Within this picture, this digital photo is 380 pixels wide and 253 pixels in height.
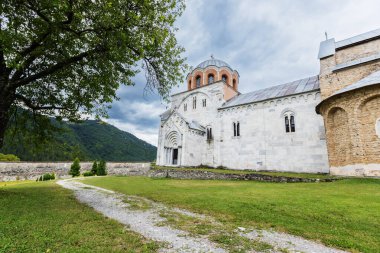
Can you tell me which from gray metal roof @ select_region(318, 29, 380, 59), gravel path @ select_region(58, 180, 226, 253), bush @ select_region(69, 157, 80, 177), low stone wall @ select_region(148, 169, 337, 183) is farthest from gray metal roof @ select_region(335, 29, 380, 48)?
bush @ select_region(69, 157, 80, 177)

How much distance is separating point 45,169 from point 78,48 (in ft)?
84.6

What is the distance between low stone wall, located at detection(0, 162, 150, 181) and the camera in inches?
997

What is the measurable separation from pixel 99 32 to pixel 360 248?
895 cm

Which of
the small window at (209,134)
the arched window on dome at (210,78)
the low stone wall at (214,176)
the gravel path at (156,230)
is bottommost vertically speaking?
the gravel path at (156,230)

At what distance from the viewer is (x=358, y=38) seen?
1731 centimetres

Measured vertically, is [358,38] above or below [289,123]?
above

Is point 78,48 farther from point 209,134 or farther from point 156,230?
point 209,134

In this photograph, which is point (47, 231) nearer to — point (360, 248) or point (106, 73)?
point (360, 248)

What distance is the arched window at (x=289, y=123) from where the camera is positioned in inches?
767

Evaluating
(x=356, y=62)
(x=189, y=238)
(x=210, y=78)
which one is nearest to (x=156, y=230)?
(x=189, y=238)

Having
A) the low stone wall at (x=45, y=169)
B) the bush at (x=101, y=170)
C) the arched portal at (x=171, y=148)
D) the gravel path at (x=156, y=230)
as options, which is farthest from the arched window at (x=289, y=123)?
the bush at (x=101, y=170)

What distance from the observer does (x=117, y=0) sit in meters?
6.77

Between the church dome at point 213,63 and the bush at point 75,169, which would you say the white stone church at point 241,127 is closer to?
the church dome at point 213,63

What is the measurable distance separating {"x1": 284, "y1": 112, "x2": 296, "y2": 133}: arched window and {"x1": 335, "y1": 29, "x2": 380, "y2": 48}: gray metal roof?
705cm
